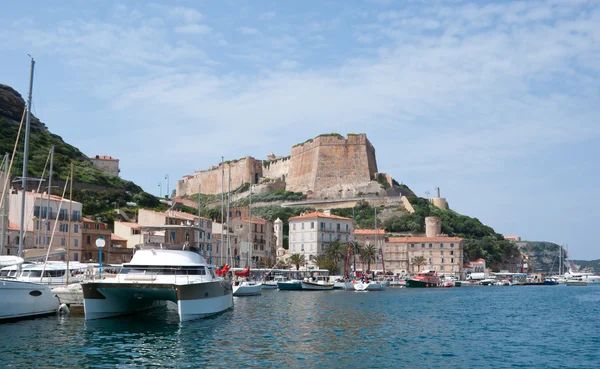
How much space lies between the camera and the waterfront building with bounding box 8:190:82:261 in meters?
49.9

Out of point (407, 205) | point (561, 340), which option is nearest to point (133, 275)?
point (561, 340)

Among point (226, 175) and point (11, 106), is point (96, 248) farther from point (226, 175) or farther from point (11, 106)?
point (226, 175)

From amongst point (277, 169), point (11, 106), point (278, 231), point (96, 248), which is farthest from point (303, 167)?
point (96, 248)

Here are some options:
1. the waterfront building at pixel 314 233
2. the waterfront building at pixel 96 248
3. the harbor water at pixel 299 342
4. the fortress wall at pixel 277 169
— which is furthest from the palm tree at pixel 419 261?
the harbor water at pixel 299 342

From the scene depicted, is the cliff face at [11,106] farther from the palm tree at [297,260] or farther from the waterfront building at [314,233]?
the palm tree at [297,260]

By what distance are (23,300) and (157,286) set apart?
544cm

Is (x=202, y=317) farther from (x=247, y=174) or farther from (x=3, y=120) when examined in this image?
(x=247, y=174)

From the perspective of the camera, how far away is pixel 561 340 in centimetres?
2377

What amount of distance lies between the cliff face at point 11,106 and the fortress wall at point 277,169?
52.1 m

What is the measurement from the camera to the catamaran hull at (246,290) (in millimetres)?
48000

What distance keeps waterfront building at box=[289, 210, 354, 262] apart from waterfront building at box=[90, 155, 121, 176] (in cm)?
3709

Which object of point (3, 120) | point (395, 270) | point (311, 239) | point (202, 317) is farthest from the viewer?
point (395, 270)

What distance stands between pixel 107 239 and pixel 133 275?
3386 centimetres

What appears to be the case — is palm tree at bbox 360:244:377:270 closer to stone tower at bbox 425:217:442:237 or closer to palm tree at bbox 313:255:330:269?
palm tree at bbox 313:255:330:269
